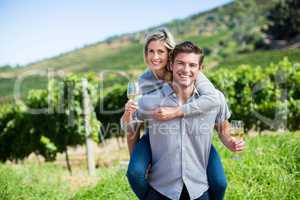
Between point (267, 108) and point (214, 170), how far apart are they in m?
10.6

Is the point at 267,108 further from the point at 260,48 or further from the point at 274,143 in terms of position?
the point at 260,48

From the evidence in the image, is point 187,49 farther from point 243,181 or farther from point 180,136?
point 243,181

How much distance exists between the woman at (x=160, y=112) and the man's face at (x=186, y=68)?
0.37 feet

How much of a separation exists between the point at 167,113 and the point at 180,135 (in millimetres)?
166

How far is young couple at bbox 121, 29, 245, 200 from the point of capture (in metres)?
2.41

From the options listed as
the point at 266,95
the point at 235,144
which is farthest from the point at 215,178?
the point at 266,95

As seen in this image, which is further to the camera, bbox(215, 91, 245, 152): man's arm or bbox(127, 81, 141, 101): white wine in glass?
bbox(127, 81, 141, 101): white wine in glass

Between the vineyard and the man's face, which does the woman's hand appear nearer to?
the man's face

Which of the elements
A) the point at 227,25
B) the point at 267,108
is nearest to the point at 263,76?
the point at 267,108

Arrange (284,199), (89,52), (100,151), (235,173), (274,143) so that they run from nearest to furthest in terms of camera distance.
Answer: (284,199), (235,173), (274,143), (100,151), (89,52)

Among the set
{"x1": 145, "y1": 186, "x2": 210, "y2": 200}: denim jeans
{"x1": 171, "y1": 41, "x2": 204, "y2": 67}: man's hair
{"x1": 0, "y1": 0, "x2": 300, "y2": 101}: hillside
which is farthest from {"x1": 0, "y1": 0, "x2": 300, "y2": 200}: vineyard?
{"x1": 0, "y1": 0, "x2": 300, "y2": 101}: hillside

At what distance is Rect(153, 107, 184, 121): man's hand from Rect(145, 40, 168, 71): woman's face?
0.44 metres

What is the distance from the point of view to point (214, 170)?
2.57 m

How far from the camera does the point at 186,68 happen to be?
2396 mm
